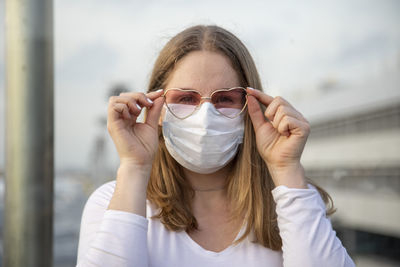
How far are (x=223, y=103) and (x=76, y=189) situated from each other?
2839mm

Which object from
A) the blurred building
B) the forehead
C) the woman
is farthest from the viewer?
the blurred building

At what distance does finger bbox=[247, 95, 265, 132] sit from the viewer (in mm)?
1744

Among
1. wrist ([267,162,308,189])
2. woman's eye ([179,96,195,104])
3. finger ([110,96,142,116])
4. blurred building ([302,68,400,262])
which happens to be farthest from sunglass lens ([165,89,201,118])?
blurred building ([302,68,400,262])

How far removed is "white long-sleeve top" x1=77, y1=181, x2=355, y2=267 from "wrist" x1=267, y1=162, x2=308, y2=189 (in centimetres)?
5

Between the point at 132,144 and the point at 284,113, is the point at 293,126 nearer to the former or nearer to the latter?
the point at 284,113

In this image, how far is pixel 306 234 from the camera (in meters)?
1.43

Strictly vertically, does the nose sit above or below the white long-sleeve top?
above

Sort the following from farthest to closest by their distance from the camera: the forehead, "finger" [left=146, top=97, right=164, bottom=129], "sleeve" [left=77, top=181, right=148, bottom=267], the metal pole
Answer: the metal pole
the forehead
"finger" [left=146, top=97, right=164, bottom=129]
"sleeve" [left=77, top=181, right=148, bottom=267]

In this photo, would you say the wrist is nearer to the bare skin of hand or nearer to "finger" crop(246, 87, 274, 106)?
"finger" crop(246, 87, 274, 106)

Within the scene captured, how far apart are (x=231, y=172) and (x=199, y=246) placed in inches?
19.5

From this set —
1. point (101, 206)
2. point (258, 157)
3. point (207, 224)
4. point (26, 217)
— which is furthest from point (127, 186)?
point (26, 217)

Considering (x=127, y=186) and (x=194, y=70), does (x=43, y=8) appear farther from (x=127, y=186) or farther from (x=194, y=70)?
(x=127, y=186)

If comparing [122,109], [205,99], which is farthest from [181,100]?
[122,109]

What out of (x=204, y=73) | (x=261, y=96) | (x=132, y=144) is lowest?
(x=132, y=144)
